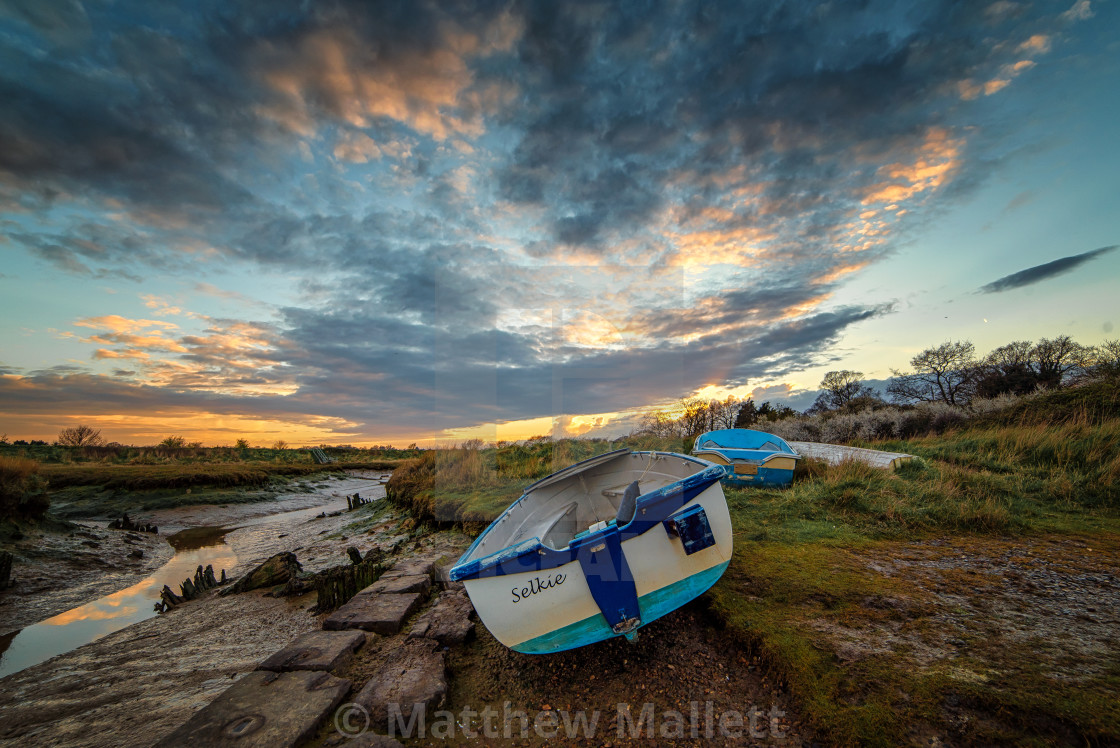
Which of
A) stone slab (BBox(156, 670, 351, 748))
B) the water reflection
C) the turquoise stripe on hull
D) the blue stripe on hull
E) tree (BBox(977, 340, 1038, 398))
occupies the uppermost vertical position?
tree (BBox(977, 340, 1038, 398))

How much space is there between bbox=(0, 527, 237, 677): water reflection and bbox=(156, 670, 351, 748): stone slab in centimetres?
450

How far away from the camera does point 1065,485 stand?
8242mm

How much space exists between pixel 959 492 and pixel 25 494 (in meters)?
22.2

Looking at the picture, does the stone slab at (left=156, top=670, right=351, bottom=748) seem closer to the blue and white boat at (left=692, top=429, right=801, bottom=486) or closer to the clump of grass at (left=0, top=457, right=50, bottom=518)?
the blue and white boat at (left=692, top=429, right=801, bottom=486)

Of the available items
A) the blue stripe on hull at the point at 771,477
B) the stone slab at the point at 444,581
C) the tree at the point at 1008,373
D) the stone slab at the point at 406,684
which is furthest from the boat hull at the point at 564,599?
the tree at the point at 1008,373

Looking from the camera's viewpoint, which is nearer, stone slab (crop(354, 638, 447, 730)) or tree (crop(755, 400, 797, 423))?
stone slab (crop(354, 638, 447, 730))

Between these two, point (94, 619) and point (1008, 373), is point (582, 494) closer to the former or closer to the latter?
point (94, 619)

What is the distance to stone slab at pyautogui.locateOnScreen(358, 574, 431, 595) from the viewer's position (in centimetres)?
602

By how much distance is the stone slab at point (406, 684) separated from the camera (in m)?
3.58

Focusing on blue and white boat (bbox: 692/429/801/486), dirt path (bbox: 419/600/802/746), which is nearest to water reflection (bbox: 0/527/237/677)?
dirt path (bbox: 419/600/802/746)

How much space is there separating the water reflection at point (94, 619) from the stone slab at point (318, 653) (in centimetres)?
419

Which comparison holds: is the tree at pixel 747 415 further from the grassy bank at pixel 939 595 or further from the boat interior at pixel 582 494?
the boat interior at pixel 582 494

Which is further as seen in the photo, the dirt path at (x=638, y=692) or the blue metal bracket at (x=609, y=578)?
the blue metal bracket at (x=609, y=578)

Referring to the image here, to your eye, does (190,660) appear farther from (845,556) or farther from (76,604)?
(845,556)
